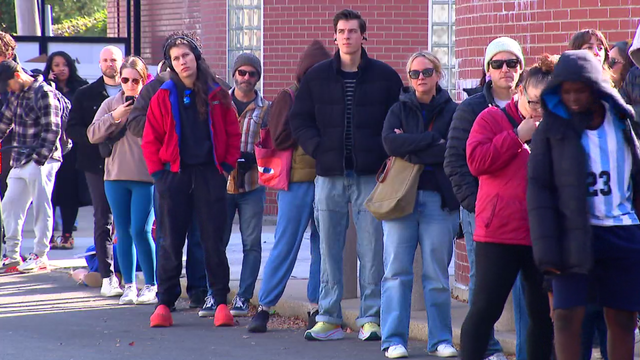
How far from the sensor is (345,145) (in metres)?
7.16

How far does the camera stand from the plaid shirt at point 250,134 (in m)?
8.20

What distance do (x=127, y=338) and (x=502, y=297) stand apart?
2925 millimetres

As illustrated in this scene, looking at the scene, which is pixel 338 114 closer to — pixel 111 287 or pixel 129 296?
pixel 129 296

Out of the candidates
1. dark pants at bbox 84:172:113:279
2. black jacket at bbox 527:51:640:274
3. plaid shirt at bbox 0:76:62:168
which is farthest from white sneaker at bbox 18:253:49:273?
black jacket at bbox 527:51:640:274

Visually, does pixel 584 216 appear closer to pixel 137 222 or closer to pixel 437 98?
pixel 437 98

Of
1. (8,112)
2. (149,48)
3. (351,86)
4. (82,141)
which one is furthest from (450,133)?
(149,48)

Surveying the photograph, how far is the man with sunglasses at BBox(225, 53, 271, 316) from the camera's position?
8.19 m

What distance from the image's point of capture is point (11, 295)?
916 centimetres

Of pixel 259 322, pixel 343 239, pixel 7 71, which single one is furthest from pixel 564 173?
pixel 7 71

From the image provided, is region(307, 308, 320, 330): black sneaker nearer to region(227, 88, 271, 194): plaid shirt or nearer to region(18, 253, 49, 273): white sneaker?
region(227, 88, 271, 194): plaid shirt

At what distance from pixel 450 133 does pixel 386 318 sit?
1335mm

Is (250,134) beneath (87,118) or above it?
beneath

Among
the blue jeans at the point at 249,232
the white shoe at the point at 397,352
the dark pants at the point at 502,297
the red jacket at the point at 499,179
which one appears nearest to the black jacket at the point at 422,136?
the red jacket at the point at 499,179

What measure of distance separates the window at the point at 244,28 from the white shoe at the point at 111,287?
4547 millimetres
